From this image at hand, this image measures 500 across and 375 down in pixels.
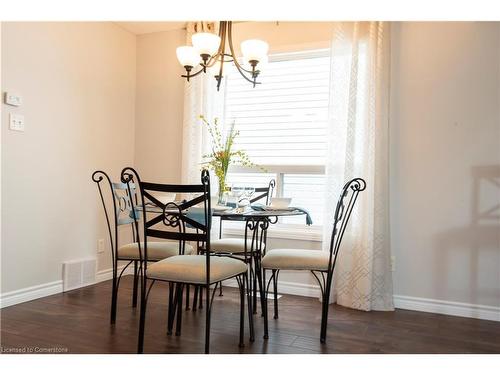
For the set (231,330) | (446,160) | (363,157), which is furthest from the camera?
(363,157)

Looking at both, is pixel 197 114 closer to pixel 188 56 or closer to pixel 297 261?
Result: pixel 188 56

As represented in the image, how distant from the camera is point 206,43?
2.50 metres

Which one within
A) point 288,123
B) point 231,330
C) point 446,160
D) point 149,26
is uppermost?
point 149,26

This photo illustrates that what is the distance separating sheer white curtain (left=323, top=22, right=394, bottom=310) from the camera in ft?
10.5

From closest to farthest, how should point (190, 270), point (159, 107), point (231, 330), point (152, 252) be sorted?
point (190, 270), point (231, 330), point (152, 252), point (159, 107)

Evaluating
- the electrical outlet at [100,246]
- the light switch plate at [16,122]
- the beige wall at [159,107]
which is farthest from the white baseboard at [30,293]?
the beige wall at [159,107]

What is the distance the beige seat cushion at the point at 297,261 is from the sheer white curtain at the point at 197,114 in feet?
4.98

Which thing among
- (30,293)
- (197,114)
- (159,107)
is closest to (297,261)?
(197,114)

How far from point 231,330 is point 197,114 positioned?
81.2 inches

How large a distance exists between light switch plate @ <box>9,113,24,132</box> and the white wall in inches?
111

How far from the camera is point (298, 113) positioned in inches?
146

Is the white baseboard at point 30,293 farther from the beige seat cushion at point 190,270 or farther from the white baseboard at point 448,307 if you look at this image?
the white baseboard at point 448,307

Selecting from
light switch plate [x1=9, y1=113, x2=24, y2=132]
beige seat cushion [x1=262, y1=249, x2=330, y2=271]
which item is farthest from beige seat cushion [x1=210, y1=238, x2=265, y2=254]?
light switch plate [x1=9, y1=113, x2=24, y2=132]

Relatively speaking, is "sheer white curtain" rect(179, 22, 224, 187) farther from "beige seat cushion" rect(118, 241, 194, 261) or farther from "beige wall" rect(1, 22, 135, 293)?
"beige seat cushion" rect(118, 241, 194, 261)
